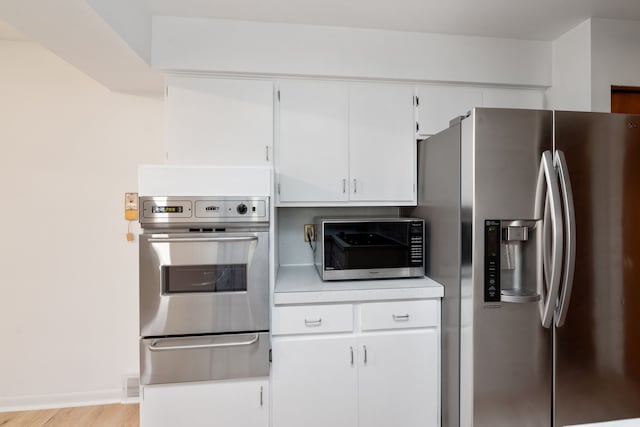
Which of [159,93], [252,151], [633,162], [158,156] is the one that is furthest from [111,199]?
[633,162]

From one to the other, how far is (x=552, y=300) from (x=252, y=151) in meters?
1.69

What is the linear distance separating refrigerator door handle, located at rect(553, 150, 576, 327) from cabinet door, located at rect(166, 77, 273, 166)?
1455 mm

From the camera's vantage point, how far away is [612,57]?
1.77 metres

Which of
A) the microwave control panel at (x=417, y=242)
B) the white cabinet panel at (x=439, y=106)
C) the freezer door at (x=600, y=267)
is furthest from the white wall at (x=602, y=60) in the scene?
the microwave control panel at (x=417, y=242)

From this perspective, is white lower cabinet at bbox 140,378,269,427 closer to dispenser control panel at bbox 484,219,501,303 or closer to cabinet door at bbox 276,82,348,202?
cabinet door at bbox 276,82,348,202

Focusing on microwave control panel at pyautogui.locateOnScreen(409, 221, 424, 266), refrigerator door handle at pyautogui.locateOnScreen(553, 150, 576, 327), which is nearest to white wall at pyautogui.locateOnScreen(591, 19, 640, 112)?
refrigerator door handle at pyautogui.locateOnScreen(553, 150, 576, 327)

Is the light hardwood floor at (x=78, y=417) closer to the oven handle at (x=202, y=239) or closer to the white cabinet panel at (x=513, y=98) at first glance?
the oven handle at (x=202, y=239)

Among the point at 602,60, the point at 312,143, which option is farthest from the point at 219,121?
the point at 602,60

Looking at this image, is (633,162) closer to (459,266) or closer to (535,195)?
(535,195)

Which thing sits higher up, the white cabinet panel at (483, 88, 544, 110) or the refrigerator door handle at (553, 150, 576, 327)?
the white cabinet panel at (483, 88, 544, 110)

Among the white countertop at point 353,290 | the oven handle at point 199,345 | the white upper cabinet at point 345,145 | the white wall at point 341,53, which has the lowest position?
the oven handle at point 199,345

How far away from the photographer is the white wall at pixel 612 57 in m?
1.75

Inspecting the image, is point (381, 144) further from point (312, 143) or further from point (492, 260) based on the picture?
point (492, 260)

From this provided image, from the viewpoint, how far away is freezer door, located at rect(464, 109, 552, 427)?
136 centimetres
